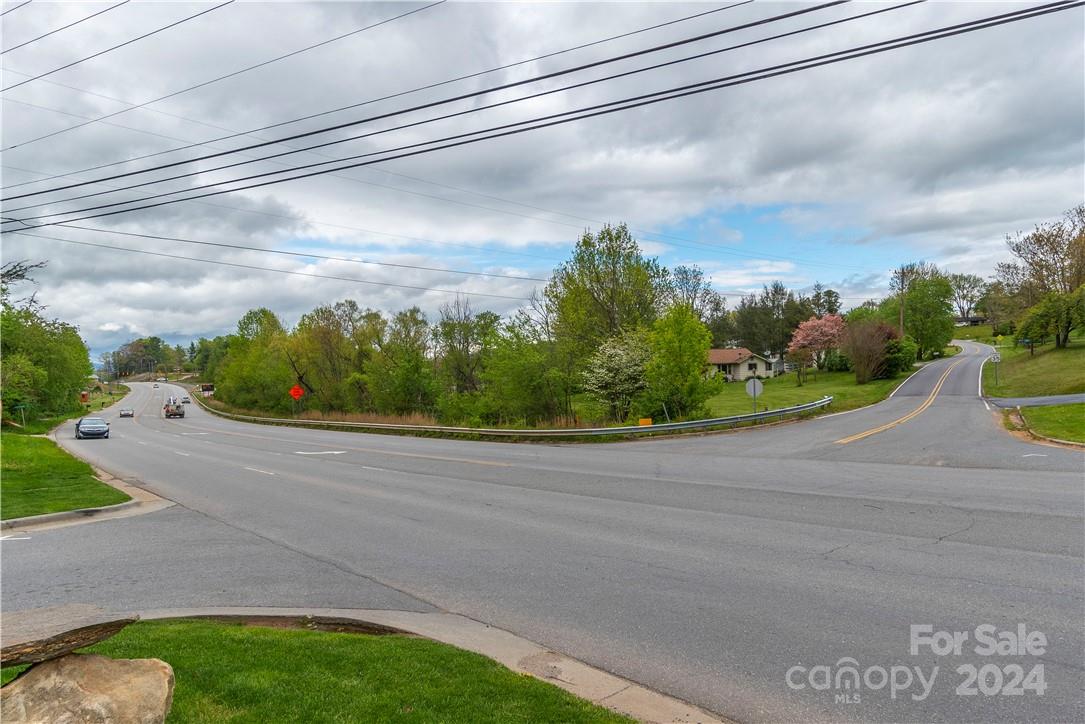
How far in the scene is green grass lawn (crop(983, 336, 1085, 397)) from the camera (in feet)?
125

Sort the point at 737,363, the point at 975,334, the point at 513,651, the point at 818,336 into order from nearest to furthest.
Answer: the point at 513,651
the point at 818,336
the point at 737,363
the point at 975,334

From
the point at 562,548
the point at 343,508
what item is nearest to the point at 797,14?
the point at 562,548

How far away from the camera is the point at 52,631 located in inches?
127

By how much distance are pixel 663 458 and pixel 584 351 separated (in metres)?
17.2

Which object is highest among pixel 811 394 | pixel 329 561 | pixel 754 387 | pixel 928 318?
pixel 928 318

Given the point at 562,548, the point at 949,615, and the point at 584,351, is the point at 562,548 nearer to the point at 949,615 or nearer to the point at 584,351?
the point at 949,615

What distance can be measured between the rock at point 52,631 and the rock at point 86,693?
0.58 ft

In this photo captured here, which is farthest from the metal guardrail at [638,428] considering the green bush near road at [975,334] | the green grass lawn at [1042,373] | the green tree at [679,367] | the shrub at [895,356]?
the green bush near road at [975,334]

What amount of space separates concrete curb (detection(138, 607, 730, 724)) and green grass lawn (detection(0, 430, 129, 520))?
8285 mm

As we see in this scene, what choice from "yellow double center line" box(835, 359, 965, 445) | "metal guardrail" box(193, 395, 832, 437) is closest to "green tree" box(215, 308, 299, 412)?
"metal guardrail" box(193, 395, 832, 437)

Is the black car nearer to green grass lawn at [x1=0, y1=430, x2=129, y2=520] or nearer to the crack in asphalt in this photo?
green grass lawn at [x1=0, y1=430, x2=129, y2=520]

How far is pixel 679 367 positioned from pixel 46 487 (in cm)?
2220

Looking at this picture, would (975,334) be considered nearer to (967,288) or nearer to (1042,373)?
(967,288)

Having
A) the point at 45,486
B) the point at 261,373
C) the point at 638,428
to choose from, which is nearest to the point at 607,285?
the point at 638,428
